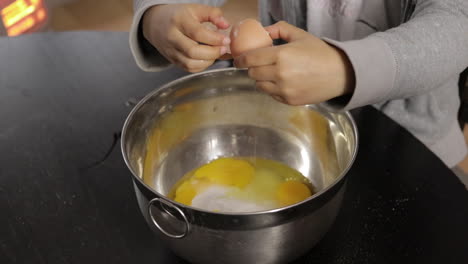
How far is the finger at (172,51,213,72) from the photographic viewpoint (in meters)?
0.57

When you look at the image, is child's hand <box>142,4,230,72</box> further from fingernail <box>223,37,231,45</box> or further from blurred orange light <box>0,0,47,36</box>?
blurred orange light <box>0,0,47,36</box>

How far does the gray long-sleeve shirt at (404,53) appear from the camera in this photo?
1.68ft

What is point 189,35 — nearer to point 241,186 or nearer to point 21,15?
Answer: point 241,186

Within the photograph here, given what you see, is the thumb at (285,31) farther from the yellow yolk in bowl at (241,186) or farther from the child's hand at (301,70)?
the yellow yolk in bowl at (241,186)

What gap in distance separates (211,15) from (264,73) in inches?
5.5

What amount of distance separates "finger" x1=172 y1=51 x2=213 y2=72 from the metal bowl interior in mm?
15

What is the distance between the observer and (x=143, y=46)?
2.25 feet

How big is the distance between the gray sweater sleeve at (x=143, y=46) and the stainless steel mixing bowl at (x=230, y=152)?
0.36ft

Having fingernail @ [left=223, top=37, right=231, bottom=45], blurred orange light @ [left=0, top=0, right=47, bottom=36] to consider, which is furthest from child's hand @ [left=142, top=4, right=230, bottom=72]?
blurred orange light @ [left=0, top=0, right=47, bottom=36]

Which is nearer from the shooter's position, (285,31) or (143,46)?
(285,31)

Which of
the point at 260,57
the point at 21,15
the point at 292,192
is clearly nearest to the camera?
the point at 260,57

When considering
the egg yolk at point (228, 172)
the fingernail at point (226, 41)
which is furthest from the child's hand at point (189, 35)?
the egg yolk at point (228, 172)

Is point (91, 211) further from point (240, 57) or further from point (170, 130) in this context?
point (240, 57)

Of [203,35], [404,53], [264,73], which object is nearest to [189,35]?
[203,35]
